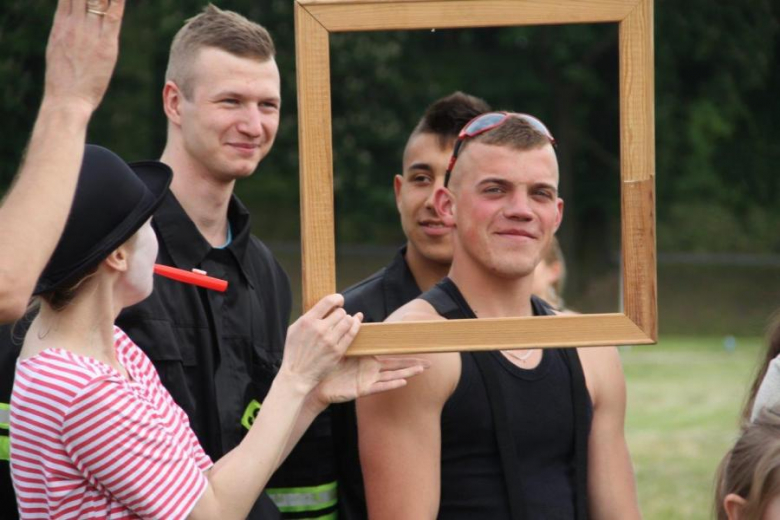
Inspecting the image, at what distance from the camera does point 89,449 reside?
2.62 m

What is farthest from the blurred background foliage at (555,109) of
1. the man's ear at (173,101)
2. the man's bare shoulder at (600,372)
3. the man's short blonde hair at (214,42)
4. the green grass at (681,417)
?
the green grass at (681,417)

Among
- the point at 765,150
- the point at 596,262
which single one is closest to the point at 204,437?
the point at 596,262

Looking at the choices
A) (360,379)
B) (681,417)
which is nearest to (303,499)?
(360,379)

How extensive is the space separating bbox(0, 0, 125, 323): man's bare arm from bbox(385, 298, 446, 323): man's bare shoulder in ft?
3.33

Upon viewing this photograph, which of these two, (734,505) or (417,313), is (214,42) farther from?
(734,505)

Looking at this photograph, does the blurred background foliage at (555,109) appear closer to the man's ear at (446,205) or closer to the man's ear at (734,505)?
the man's ear at (446,205)

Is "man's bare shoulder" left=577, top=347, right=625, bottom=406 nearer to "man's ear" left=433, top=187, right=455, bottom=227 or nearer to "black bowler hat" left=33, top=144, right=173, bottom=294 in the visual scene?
"man's ear" left=433, top=187, right=455, bottom=227

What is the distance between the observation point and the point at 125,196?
282 centimetres

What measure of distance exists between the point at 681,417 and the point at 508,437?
11280 millimetres

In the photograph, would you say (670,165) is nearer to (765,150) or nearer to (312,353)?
(765,150)

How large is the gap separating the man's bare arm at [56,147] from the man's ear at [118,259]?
391mm

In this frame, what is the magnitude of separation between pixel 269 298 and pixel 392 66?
16.9ft

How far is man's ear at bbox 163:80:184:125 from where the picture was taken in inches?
158

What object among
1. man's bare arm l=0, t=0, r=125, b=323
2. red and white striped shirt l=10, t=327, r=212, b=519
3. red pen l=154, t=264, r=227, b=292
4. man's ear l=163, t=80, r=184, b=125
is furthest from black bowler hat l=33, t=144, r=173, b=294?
man's ear l=163, t=80, r=184, b=125
